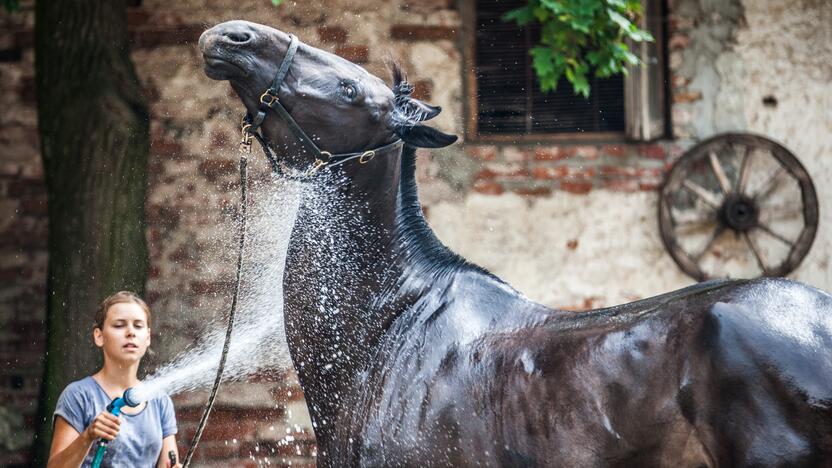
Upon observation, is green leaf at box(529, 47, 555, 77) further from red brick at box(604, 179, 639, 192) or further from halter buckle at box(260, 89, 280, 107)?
halter buckle at box(260, 89, 280, 107)

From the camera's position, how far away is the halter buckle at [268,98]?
10.6ft

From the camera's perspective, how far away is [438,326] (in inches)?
120

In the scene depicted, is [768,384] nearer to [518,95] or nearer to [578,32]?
[578,32]

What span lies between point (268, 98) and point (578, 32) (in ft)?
9.67

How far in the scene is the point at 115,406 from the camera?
3080 mm

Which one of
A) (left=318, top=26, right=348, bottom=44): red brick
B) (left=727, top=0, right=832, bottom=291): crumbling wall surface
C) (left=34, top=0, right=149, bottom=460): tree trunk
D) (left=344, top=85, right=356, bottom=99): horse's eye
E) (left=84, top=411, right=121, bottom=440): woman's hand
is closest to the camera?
(left=84, top=411, right=121, bottom=440): woman's hand

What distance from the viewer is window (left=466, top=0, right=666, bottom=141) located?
7113 millimetres

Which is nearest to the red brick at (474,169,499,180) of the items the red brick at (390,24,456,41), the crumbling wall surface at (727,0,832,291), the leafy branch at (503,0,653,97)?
the red brick at (390,24,456,41)

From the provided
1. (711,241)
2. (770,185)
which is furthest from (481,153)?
(770,185)

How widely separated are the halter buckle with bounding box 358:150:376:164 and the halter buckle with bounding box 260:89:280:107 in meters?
0.33

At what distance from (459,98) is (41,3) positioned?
2776mm

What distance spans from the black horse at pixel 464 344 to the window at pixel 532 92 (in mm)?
3809

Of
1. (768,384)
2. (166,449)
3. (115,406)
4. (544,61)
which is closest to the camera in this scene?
(768,384)

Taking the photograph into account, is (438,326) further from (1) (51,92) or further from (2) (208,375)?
(1) (51,92)
